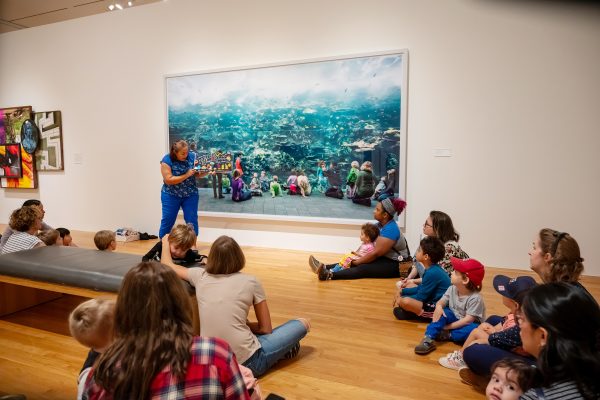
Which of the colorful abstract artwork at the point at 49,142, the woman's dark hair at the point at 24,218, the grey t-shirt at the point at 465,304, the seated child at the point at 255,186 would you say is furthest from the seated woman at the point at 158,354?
the colorful abstract artwork at the point at 49,142

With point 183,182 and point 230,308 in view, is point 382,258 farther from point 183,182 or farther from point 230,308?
point 183,182

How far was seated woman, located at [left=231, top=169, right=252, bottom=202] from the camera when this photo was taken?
19.8 feet

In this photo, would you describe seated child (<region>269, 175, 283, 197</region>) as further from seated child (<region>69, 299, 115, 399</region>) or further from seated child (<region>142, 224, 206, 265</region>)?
seated child (<region>69, 299, 115, 399</region>)

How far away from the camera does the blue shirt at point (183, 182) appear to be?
5.36 m

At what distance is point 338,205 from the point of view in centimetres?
550

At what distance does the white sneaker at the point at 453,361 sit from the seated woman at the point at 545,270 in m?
0.09

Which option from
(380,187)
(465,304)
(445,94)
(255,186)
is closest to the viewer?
(465,304)

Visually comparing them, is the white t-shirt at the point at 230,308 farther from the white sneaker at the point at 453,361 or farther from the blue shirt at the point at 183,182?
the blue shirt at the point at 183,182

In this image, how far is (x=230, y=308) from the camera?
2.20 metres

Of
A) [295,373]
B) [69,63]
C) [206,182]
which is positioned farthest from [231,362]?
[69,63]

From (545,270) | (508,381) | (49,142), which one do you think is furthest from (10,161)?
(508,381)

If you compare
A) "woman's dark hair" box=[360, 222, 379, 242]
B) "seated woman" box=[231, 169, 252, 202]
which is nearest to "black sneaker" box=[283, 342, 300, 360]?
"woman's dark hair" box=[360, 222, 379, 242]

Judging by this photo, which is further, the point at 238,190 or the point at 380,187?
the point at 238,190

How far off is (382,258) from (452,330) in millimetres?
1653
